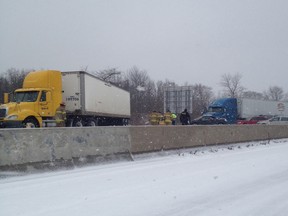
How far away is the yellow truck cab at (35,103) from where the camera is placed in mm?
19938

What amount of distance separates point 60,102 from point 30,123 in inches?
105

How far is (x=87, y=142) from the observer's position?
1207cm

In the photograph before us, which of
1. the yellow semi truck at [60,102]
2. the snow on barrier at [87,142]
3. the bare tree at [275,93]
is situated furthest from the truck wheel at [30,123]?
the bare tree at [275,93]

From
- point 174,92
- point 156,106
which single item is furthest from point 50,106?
point 156,106

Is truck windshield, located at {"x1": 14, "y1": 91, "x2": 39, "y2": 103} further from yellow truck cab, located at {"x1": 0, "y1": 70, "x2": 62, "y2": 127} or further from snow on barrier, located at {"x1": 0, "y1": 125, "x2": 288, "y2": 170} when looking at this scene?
snow on barrier, located at {"x1": 0, "y1": 125, "x2": 288, "y2": 170}

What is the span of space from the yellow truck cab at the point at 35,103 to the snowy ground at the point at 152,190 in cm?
936

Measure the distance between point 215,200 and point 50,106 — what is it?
1566 cm

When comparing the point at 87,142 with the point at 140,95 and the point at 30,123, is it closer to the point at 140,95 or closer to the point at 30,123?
the point at 30,123

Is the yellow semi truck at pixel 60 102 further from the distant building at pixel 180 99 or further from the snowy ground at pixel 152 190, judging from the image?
the distant building at pixel 180 99

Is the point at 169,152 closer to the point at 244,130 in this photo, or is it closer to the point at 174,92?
the point at 244,130

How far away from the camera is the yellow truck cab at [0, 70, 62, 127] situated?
1994cm

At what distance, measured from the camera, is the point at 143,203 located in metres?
6.99

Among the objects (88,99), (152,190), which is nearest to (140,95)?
(88,99)

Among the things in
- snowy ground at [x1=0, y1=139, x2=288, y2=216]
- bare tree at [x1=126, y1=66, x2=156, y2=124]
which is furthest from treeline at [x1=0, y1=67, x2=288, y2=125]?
snowy ground at [x1=0, y1=139, x2=288, y2=216]
